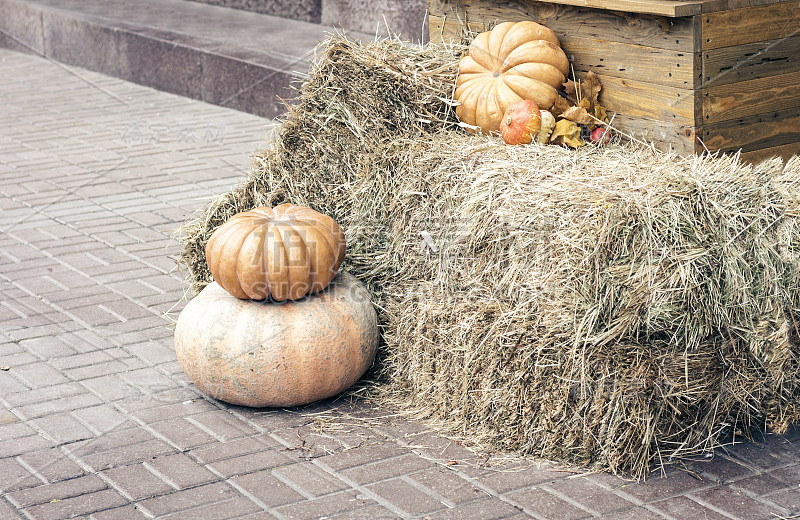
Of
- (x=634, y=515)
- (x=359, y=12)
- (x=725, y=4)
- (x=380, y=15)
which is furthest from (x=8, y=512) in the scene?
(x=359, y=12)

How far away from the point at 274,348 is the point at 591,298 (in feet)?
4.36

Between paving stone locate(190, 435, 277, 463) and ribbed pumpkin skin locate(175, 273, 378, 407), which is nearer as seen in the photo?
paving stone locate(190, 435, 277, 463)

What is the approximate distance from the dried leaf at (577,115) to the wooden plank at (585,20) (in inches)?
14.5

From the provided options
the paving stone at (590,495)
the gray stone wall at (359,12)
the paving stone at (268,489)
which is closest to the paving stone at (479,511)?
the paving stone at (590,495)

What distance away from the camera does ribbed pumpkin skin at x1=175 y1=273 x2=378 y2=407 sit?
13.7 feet

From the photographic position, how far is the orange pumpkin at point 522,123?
457 centimetres

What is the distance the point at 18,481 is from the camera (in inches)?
145

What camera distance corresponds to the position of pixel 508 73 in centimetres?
483

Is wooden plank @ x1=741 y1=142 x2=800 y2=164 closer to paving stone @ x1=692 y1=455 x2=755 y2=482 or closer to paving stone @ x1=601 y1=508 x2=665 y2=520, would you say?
paving stone @ x1=692 y1=455 x2=755 y2=482

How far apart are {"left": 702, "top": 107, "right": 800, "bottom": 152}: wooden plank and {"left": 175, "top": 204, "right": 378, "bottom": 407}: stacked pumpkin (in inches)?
68.9

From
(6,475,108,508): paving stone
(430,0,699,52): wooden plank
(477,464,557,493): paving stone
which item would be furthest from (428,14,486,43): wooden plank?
(6,475,108,508): paving stone

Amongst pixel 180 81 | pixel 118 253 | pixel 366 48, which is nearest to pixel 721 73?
pixel 366 48

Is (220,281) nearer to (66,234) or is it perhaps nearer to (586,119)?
(586,119)

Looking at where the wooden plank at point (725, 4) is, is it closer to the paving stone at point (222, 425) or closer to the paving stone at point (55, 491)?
the paving stone at point (222, 425)
